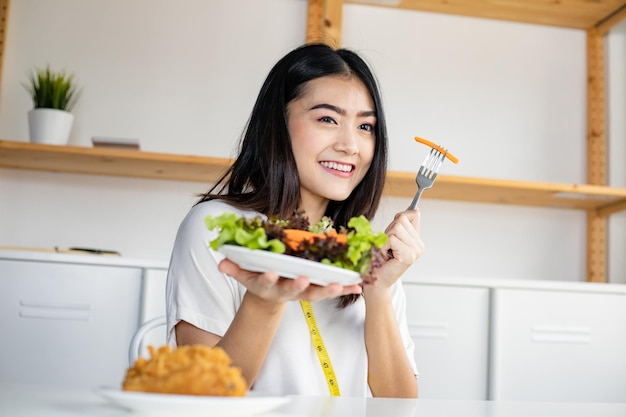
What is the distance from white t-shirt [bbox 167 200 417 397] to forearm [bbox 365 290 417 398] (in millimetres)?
37

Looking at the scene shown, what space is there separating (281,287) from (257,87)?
7.33ft

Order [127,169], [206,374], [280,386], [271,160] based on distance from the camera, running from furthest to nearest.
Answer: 1. [127,169]
2. [271,160]
3. [280,386]
4. [206,374]

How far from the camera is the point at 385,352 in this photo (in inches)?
56.7

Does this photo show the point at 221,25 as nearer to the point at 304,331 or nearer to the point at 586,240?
the point at 586,240

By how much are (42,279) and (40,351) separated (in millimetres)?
223

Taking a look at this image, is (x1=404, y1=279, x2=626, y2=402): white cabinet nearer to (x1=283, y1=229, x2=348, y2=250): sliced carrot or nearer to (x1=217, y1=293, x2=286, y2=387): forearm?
(x1=217, y1=293, x2=286, y2=387): forearm

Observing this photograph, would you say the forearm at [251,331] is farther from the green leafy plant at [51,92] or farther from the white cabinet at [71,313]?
the green leafy plant at [51,92]

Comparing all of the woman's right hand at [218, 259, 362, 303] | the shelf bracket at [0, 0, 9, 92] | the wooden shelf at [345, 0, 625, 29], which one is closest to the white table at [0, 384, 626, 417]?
the woman's right hand at [218, 259, 362, 303]

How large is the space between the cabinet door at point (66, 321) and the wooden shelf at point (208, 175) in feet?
1.36

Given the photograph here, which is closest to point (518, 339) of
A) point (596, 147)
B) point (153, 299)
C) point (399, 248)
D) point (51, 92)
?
point (596, 147)

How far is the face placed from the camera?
157cm

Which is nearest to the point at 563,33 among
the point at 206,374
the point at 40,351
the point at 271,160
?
the point at 271,160

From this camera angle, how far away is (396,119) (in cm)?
316

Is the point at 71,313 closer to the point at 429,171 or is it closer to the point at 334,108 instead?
the point at 334,108
